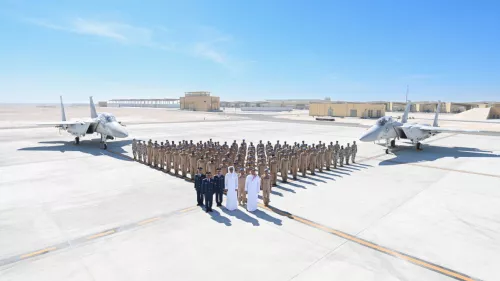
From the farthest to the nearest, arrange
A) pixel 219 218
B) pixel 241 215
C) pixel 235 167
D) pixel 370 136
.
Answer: pixel 370 136, pixel 235 167, pixel 241 215, pixel 219 218

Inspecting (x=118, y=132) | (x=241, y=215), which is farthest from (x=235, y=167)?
(x=118, y=132)

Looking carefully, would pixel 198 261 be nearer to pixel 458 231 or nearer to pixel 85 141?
pixel 458 231

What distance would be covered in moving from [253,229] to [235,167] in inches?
114

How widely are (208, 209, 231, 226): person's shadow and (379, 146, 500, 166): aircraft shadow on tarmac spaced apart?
9820 millimetres

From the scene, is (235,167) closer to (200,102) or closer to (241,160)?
(241,160)

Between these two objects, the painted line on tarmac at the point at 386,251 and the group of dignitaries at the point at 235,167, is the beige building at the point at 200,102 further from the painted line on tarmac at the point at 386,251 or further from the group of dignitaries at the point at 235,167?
the painted line on tarmac at the point at 386,251

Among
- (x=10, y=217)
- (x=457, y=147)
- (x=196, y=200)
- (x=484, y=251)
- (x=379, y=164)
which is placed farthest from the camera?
(x=457, y=147)

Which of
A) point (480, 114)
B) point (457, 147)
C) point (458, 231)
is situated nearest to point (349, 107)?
point (480, 114)

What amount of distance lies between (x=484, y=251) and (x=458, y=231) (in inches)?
34.7

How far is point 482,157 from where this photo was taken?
15.9 meters

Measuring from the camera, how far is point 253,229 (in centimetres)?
642

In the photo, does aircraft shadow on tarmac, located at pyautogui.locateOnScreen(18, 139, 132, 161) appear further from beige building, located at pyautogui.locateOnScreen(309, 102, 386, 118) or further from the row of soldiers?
beige building, located at pyautogui.locateOnScreen(309, 102, 386, 118)

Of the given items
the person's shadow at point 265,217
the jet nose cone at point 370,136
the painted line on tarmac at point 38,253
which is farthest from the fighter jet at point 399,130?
the painted line on tarmac at point 38,253

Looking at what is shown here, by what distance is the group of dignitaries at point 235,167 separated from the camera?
7.60 metres
